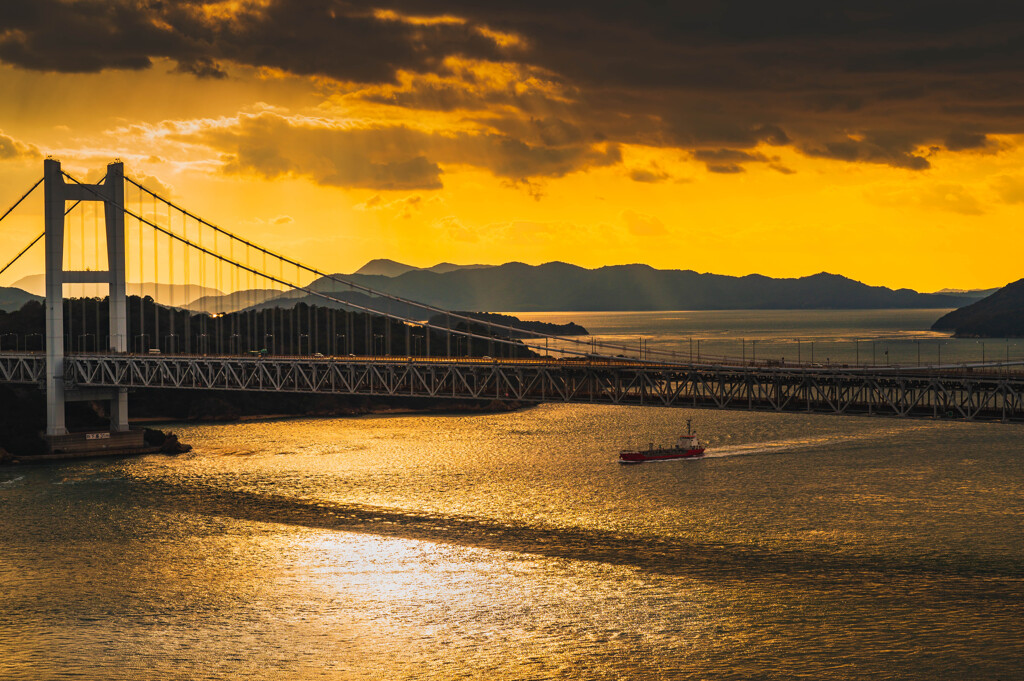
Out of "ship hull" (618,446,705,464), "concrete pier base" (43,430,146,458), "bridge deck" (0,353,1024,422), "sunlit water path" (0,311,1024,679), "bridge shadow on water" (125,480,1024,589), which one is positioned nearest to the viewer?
"sunlit water path" (0,311,1024,679)

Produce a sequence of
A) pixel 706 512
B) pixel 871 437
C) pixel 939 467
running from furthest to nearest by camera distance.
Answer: pixel 871 437 < pixel 939 467 < pixel 706 512

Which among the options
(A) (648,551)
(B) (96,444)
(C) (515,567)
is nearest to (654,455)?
(A) (648,551)

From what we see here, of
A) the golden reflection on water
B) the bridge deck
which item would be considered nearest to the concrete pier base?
the bridge deck

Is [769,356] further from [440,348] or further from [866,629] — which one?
[866,629]

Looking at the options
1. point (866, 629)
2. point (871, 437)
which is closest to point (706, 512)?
point (866, 629)

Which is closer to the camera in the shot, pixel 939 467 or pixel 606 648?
pixel 606 648

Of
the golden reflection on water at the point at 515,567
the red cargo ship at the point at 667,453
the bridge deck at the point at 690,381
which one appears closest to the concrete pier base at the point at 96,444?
the bridge deck at the point at 690,381

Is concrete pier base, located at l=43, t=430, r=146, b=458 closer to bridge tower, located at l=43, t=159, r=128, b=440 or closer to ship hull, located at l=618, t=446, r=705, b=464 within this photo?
bridge tower, located at l=43, t=159, r=128, b=440
